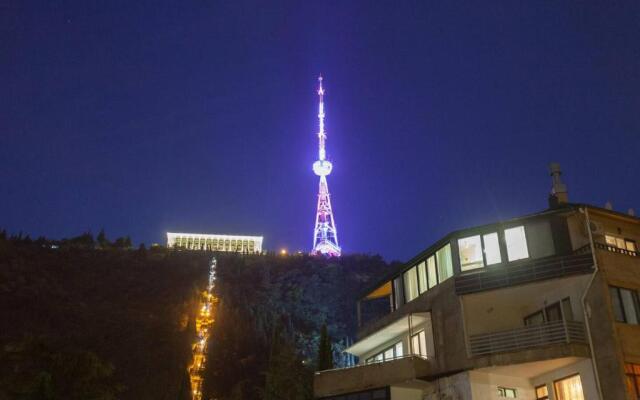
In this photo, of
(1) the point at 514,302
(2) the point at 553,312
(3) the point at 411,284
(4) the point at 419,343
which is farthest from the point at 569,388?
(3) the point at 411,284

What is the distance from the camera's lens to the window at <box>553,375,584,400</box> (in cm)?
2391

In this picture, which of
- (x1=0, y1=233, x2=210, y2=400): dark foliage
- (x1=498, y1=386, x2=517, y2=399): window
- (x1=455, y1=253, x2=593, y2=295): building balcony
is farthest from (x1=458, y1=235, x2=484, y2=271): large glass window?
(x1=0, y1=233, x2=210, y2=400): dark foliage

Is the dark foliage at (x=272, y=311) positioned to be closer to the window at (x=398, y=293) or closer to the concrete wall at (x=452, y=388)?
the window at (x=398, y=293)

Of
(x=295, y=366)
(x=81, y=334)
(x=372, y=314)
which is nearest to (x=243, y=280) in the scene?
(x=372, y=314)

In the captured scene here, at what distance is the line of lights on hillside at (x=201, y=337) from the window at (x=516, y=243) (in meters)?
34.8

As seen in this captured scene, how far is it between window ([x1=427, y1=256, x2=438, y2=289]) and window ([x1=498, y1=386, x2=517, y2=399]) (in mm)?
5680

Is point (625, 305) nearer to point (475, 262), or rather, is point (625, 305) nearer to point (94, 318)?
point (475, 262)

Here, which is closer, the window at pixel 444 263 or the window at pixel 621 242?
the window at pixel 621 242

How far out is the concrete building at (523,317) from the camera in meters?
23.6

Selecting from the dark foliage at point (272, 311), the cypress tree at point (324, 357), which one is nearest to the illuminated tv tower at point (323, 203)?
the dark foliage at point (272, 311)

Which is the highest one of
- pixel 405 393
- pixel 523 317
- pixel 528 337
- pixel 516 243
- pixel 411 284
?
pixel 516 243

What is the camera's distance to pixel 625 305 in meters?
24.1

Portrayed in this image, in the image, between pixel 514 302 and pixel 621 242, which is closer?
pixel 514 302

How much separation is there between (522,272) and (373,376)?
303 inches
